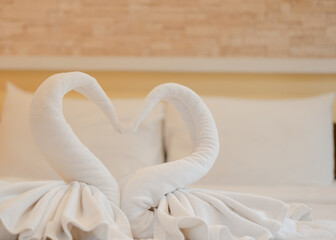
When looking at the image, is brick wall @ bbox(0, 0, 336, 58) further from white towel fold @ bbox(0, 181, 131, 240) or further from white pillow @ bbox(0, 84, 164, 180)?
white towel fold @ bbox(0, 181, 131, 240)

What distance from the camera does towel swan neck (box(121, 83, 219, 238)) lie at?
1090 mm

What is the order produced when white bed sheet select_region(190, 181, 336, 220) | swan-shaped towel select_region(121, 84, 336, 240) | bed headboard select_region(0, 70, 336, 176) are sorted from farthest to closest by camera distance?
bed headboard select_region(0, 70, 336, 176) < white bed sheet select_region(190, 181, 336, 220) < swan-shaped towel select_region(121, 84, 336, 240)

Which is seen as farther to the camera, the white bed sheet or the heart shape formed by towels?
the white bed sheet

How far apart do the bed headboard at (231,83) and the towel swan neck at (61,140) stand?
62.1 inches

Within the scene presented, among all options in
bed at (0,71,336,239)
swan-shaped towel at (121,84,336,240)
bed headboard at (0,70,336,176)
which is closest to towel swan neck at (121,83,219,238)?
swan-shaped towel at (121,84,336,240)

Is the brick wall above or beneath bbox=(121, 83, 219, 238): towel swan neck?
above

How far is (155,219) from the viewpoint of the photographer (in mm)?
1064

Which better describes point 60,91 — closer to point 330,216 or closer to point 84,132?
point 330,216

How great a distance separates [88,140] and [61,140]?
1146mm


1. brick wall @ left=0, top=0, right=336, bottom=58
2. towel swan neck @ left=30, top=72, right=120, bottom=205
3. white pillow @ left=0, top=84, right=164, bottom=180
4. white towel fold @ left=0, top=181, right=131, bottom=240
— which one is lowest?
white pillow @ left=0, top=84, right=164, bottom=180

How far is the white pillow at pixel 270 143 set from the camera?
218cm

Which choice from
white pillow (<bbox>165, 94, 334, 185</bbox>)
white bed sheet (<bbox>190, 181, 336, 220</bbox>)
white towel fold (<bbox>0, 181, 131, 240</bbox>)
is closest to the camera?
white towel fold (<bbox>0, 181, 131, 240</bbox>)

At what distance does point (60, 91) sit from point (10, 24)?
1829 millimetres

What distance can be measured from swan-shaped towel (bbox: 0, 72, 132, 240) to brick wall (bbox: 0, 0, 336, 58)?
1.56 m
